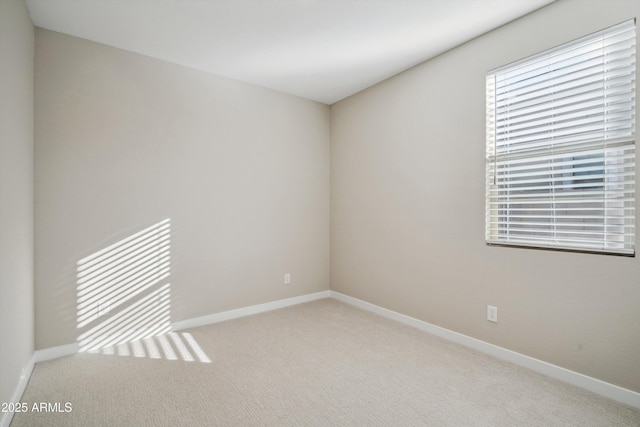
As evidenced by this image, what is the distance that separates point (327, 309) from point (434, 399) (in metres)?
1.87

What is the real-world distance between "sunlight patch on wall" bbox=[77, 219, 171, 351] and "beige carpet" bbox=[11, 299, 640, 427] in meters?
0.18

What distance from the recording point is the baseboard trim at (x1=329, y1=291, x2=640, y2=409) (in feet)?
6.17

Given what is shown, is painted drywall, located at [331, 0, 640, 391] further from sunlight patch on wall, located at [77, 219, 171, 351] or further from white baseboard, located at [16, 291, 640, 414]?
sunlight patch on wall, located at [77, 219, 171, 351]

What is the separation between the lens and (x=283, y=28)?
2467mm

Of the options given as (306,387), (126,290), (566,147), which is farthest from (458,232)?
(126,290)

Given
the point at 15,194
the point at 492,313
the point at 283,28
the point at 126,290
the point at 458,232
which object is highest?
the point at 283,28

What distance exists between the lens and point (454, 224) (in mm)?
2770

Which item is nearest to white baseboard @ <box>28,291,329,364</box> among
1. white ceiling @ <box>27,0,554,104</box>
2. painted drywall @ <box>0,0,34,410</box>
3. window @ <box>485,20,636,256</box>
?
painted drywall @ <box>0,0,34,410</box>

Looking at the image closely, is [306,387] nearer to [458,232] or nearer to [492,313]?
[492,313]

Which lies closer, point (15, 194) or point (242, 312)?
point (15, 194)

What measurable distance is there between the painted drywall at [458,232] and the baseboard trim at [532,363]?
41 millimetres

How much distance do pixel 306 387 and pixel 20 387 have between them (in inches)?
70.9

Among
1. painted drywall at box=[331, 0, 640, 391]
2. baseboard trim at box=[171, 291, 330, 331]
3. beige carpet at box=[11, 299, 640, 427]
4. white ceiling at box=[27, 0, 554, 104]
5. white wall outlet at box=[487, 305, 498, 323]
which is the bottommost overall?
beige carpet at box=[11, 299, 640, 427]

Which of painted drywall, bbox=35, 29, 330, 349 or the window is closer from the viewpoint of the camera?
the window
